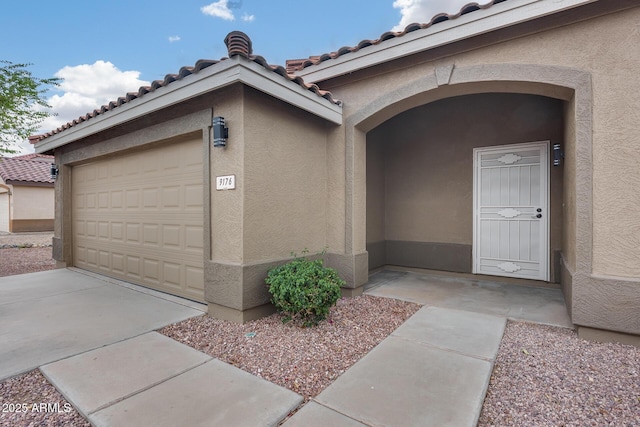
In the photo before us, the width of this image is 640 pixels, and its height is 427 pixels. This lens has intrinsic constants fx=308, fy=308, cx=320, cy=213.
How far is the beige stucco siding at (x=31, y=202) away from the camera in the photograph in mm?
16641

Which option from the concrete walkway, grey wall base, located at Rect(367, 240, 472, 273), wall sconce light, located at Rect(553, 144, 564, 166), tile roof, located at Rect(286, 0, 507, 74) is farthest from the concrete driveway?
wall sconce light, located at Rect(553, 144, 564, 166)

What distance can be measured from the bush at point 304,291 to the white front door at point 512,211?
3.84m

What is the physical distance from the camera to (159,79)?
4.32 meters

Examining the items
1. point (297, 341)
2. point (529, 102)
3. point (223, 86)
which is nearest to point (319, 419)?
point (297, 341)

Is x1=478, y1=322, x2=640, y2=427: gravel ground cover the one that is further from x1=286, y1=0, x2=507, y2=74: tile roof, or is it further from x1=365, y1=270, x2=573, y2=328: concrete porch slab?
x1=286, y1=0, x2=507, y2=74: tile roof

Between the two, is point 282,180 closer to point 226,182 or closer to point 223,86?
point 226,182

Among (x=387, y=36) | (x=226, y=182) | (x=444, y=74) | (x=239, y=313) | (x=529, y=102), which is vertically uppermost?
(x=387, y=36)

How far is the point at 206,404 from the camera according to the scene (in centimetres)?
222

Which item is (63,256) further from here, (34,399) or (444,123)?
(444,123)

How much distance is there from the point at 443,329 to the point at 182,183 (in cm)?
422

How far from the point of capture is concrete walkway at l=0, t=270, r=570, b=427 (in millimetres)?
2123

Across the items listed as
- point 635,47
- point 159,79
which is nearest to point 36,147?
point 159,79

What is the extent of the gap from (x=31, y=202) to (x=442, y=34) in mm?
22011

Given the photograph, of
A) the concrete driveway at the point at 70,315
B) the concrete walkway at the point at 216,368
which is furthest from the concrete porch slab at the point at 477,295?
the concrete driveway at the point at 70,315
